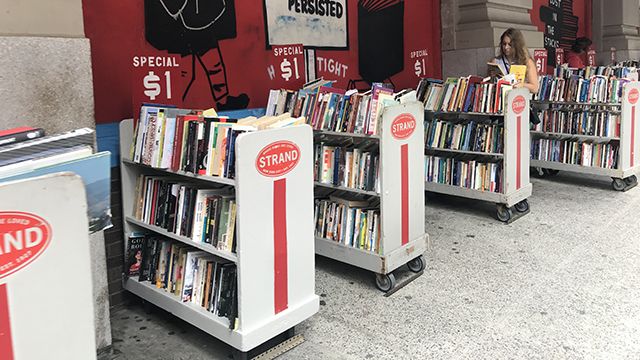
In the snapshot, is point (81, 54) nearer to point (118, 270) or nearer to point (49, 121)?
point (49, 121)

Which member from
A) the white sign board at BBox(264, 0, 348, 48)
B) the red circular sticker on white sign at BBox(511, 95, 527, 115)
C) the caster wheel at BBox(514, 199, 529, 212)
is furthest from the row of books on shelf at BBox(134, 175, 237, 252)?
the caster wheel at BBox(514, 199, 529, 212)

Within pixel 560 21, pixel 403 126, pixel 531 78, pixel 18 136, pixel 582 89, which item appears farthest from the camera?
pixel 560 21

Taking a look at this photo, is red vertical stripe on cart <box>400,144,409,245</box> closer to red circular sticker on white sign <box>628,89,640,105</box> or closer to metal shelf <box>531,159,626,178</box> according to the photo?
metal shelf <box>531,159,626,178</box>

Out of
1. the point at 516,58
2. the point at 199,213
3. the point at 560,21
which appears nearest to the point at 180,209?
the point at 199,213

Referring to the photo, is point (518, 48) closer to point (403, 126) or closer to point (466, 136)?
point (466, 136)

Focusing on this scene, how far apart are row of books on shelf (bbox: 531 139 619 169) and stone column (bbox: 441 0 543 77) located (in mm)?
1257

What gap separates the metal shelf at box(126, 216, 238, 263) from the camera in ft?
8.05

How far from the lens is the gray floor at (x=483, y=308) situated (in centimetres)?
267

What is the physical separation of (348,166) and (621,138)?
11.5 ft

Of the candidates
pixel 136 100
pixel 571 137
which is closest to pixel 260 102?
pixel 136 100

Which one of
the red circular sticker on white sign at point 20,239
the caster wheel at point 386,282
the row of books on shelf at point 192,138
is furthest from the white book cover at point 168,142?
the caster wheel at point 386,282

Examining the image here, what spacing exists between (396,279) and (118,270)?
5.95 feet

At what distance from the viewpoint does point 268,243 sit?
2.48 meters

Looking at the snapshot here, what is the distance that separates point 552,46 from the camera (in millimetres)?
9156
